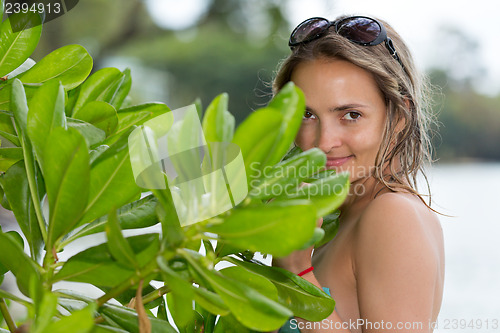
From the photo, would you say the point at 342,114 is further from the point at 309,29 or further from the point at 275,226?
the point at 275,226

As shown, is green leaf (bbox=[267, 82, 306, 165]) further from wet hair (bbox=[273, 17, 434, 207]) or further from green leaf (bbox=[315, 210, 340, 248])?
wet hair (bbox=[273, 17, 434, 207])

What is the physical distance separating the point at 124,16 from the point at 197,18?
2841 mm

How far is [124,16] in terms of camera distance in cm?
1080

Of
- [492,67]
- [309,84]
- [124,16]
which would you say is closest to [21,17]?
[309,84]

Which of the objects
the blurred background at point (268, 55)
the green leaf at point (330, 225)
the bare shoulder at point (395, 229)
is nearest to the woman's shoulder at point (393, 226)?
the bare shoulder at point (395, 229)

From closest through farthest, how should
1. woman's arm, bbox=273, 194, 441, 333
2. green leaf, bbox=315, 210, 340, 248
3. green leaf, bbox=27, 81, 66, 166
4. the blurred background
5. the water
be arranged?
green leaf, bbox=27, 81, 66, 166, green leaf, bbox=315, 210, 340, 248, woman's arm, bbox=273, 194, 441, 333, the water, the blurred background

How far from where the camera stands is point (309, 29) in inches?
46.0

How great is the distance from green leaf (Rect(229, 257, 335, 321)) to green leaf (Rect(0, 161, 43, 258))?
0.18 meters

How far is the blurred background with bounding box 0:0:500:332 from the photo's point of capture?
9.80 meters

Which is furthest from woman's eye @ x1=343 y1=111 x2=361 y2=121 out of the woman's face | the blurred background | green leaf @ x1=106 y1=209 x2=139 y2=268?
the blurred background

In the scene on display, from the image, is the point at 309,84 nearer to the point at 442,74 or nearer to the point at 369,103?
the point at 369,103

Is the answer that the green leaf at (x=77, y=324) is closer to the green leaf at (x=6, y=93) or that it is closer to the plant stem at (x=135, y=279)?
the plant stem at (x=135, y=279)

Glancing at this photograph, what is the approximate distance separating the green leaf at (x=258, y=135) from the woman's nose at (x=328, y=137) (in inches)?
24.8

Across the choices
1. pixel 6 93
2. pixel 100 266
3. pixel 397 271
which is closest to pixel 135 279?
pixel 100 266
